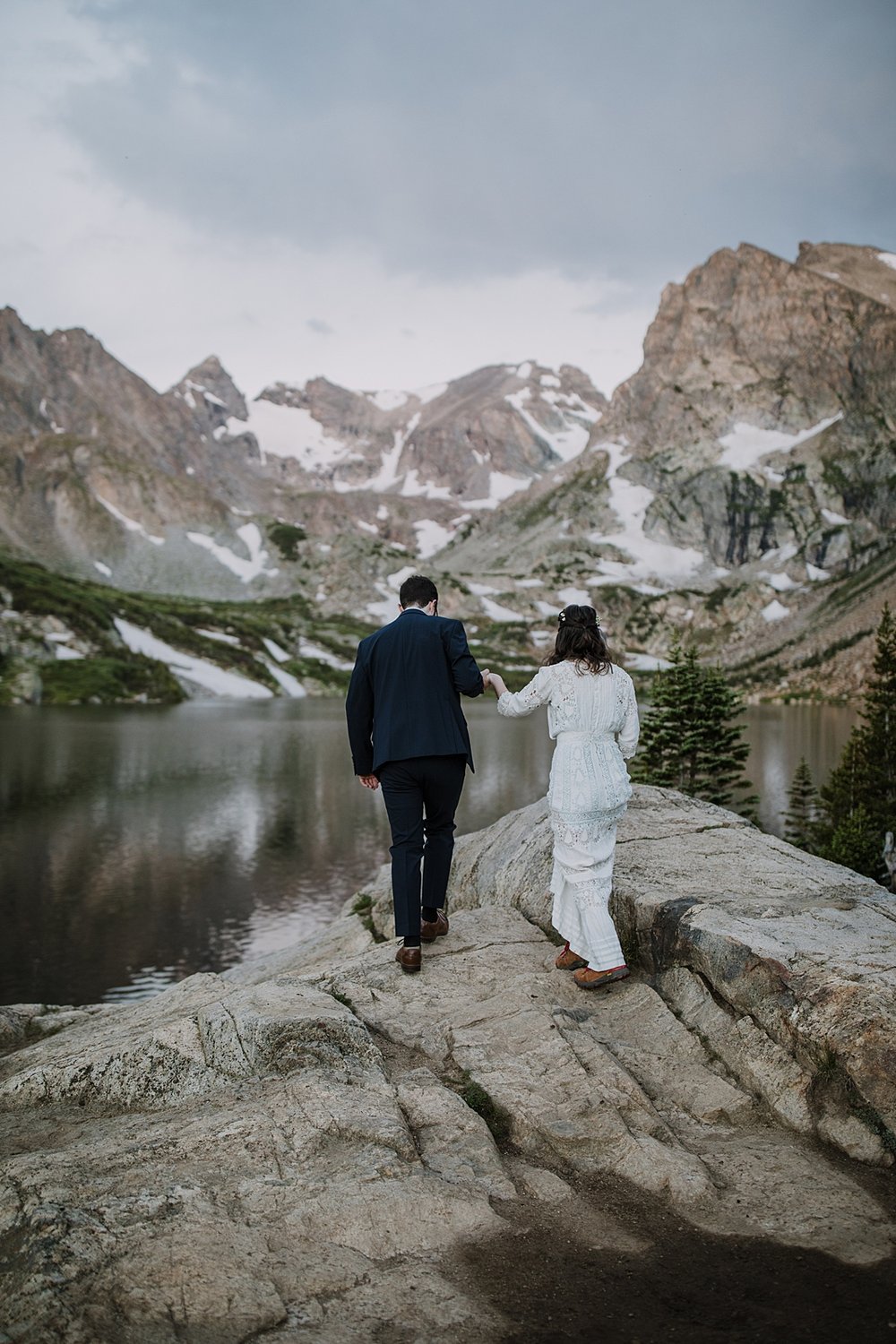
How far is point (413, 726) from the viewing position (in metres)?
9.41

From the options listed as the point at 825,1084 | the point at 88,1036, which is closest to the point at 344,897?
the point at 88,1036

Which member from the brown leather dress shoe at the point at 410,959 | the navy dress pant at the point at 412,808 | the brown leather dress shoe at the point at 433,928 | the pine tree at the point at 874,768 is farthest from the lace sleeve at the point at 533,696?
the pine tree at the point at 874,768

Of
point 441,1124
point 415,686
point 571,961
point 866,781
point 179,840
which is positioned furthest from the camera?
point 866,781

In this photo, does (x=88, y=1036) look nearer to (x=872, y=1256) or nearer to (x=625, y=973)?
(x=625, y=973)

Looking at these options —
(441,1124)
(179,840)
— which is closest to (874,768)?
(179,840)

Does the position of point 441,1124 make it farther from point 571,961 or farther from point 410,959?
point 571,961

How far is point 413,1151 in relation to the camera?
6.53m

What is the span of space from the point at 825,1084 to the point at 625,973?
7.74 ft

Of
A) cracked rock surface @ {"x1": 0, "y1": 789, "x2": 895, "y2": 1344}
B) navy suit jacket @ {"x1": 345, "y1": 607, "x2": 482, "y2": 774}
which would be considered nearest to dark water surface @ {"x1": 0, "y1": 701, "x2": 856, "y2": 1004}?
cracked rock surface @ {"x1": 0, "y1": 789, "x2": 895, "y2": 1344}

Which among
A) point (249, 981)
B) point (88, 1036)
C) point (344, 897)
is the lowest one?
point (344, 897)

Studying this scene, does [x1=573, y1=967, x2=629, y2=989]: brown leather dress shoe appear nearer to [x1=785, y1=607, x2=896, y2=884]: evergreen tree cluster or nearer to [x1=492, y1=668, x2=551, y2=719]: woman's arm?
[x1=492, y1=668, x2=551, y2=719]: woman's arm

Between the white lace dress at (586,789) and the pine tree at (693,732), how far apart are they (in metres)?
38.1

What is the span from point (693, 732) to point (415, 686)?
135 ft

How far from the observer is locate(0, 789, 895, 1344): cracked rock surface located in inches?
202
